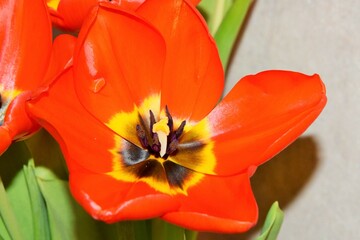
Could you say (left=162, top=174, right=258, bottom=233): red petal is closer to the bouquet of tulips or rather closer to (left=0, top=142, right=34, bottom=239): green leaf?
the bouquet of tulips

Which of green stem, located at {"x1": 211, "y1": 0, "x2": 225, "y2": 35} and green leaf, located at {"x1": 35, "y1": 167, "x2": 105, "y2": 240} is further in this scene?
green stem, located at {"x1": 211, "y1": 0, "x2": 225, "y2": 35}

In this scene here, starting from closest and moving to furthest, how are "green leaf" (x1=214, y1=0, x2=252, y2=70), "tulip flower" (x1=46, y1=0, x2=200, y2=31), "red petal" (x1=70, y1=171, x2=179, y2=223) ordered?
"red petal" (x1=70, y1=171, x2=179, y2=223) < "tulip flower" (x1=46, y1=0, x2=200, y2=31) < "green leaf" (x1=214, y1=0, x2=252, y2=70)

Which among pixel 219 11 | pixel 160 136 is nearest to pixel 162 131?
pixel 160 136

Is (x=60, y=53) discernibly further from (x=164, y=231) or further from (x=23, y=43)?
(x=164, y=231)

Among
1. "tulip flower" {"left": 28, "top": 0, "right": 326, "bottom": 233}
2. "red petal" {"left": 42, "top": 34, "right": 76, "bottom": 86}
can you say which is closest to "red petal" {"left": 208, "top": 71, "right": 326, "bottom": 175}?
"tulip flower" {"left": 28, "top": 0, "right": 326, "bottom": 233}

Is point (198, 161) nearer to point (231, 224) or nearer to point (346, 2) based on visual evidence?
point (231, 224)

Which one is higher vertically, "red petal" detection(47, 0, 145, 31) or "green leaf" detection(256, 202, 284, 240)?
"red petal" detection(47, 0, 145, 31)

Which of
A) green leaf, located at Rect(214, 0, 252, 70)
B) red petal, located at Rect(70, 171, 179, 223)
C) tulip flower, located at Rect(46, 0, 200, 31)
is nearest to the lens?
red petal, located at Rect(70, 171, 179, 223)

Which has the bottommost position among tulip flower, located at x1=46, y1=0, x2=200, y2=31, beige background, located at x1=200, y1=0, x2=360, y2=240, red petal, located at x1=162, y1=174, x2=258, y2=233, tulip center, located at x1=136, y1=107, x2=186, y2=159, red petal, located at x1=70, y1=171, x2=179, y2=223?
beige background, located at x1=200, y1=0, x2=360, y2=240
